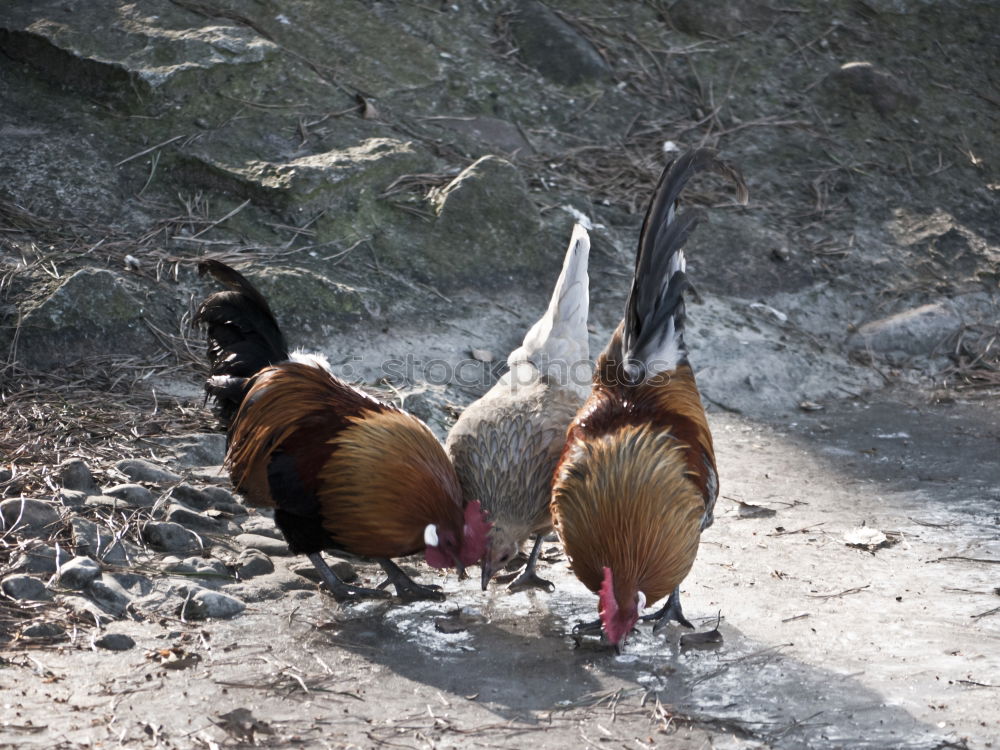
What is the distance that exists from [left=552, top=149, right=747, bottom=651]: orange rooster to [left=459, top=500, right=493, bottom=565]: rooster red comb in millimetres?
316

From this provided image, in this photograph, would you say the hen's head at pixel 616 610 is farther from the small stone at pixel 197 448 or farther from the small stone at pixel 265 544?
the small stone at pixel 197 448

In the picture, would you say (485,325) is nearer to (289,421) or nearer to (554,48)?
(289,421)

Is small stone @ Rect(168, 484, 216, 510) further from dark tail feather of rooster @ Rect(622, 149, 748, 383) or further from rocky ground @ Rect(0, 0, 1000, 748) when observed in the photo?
dark tail feather of rooster @ Rect(622, 149, 748, 383)

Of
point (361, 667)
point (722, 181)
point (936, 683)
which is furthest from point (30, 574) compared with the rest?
point (722, 181)

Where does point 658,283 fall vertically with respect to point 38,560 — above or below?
above

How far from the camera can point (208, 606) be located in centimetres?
393

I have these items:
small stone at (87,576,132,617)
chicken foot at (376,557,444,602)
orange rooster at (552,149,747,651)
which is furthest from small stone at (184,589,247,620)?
orange rooster at (552,149,747,651)

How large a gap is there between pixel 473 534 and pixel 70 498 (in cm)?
174

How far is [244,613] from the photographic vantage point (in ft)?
13.2

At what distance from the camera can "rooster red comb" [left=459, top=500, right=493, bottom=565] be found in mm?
4168

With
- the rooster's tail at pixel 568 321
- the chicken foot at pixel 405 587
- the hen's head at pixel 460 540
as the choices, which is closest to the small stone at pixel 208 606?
the chicken foot at pixel 405 587

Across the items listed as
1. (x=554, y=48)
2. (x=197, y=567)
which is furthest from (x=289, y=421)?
(x=554, y=48)

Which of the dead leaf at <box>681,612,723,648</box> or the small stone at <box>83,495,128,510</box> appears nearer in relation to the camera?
the dead leaf at <box>681,612,723,648</box>

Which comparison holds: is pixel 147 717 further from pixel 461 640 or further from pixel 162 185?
pixel 162 185
